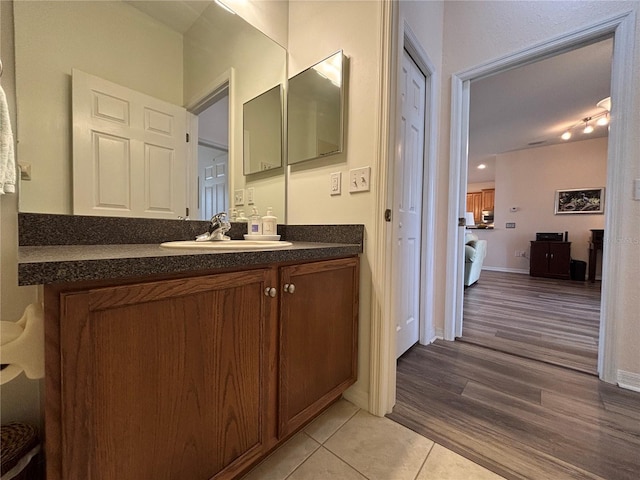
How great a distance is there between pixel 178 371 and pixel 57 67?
1.13 meters

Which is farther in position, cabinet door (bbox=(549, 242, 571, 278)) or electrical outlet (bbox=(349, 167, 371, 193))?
cabinet door (bbox=(549, 242, 571, 278))

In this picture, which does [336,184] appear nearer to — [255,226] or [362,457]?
[255,226]

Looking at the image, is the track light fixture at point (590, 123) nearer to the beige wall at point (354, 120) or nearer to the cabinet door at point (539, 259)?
the cabinet door at point (539, 259)

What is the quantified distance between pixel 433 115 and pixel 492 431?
2.04 metres

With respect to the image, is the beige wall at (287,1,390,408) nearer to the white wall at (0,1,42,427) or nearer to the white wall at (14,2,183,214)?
the white wall at (14,2,183,214)

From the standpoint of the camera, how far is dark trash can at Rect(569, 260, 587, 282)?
4586mm

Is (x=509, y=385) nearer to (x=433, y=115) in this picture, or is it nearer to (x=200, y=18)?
(x=433, y=115)

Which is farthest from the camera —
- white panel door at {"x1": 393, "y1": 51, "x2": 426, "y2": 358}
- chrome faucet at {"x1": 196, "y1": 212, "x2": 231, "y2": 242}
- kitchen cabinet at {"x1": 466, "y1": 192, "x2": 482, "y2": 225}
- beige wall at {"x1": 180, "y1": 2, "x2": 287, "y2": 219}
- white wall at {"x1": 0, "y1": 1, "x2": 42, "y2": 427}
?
kitchen cabinet at {"x1": 466, "y1": 192, "x2": 482, "y2": 225}

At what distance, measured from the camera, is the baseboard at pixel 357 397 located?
4.25 ft

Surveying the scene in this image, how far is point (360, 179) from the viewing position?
1260 millimetres

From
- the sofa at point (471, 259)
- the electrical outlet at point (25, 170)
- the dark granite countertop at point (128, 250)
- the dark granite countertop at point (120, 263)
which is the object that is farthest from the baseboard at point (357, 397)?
the sofa at point (471, 259)

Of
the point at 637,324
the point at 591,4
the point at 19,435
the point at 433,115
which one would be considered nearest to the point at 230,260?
the point at 19,435

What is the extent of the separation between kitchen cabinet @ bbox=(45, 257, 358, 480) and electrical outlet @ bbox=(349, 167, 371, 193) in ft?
1.47

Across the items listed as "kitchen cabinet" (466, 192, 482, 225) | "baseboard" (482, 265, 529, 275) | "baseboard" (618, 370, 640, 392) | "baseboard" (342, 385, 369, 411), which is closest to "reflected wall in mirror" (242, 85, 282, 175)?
"baseboard" (342, 385, 369, 411)
